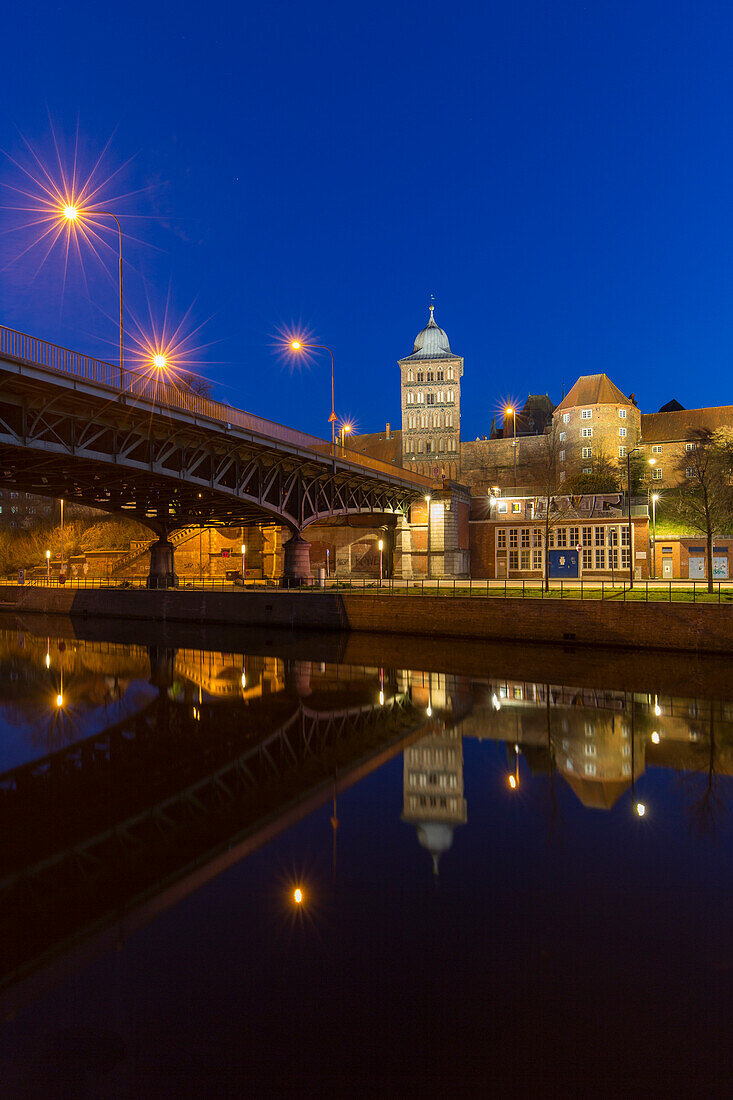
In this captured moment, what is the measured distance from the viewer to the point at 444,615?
103ft

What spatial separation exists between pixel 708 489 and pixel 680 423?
52206mm

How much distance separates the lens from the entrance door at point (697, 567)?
48.7m

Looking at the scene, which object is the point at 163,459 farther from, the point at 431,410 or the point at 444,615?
the point at 431,410

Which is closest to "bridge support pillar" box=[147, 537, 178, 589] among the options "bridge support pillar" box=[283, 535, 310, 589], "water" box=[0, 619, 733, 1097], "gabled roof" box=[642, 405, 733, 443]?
"bridge support pillar" box=[283, 535, 310, 589]

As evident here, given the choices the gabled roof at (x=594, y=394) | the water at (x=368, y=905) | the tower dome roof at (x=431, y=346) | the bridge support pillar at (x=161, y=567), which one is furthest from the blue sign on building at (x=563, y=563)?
the tower dome roof at (x=431, y=346)

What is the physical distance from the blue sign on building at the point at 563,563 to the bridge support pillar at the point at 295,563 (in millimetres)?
21739

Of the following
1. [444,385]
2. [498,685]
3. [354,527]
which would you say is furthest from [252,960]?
[444,385]

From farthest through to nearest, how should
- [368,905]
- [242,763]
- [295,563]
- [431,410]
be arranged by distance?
1. [431,410]
2. [295,563]
3. [242,763]
4. [368,905]

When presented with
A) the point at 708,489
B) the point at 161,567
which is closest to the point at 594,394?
the point at 708,489

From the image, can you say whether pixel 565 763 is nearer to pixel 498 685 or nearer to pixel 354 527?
pixel 498 685

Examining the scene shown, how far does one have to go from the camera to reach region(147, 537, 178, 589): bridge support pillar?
4884 cm

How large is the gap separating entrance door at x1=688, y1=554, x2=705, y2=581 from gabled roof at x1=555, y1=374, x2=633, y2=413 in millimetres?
40762

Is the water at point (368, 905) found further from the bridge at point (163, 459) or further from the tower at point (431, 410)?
the tower at point (431, 410)

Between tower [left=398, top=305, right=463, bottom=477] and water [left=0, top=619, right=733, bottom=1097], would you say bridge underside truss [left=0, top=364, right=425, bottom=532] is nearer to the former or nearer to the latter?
water [left=0, top=619, right=733, bottom=1097]
